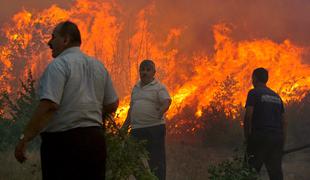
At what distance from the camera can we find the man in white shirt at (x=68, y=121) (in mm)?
3596

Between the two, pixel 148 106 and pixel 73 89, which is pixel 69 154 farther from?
pixel 148 106

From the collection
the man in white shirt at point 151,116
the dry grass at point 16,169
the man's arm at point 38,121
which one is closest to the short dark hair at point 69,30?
the man's arm at point 38,121

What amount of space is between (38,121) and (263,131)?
13.8ft

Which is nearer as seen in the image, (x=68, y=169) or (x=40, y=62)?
(x=68, y=169)

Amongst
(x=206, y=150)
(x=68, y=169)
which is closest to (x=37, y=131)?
(x=68, y=169)

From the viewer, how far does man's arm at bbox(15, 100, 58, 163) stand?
11.7ft

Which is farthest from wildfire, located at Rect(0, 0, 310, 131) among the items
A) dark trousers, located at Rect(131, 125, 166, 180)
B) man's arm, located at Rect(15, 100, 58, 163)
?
man's arm, located at Rect(15, 100, 58, 163)

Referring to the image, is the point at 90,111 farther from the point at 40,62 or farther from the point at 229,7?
the point at 40,62

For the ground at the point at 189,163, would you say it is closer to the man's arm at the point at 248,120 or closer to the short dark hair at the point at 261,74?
the man's arm at the point at 248,120

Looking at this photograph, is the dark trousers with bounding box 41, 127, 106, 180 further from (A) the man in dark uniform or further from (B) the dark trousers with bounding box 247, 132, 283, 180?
(B) the dark trousers with bounding box 247, 132, 283, 180

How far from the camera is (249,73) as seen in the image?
14.8 metres

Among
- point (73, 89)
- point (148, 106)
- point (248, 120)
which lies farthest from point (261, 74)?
point (73, 89)

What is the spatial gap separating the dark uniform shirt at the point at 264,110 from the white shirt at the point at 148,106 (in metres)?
1.28

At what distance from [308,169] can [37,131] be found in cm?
752
